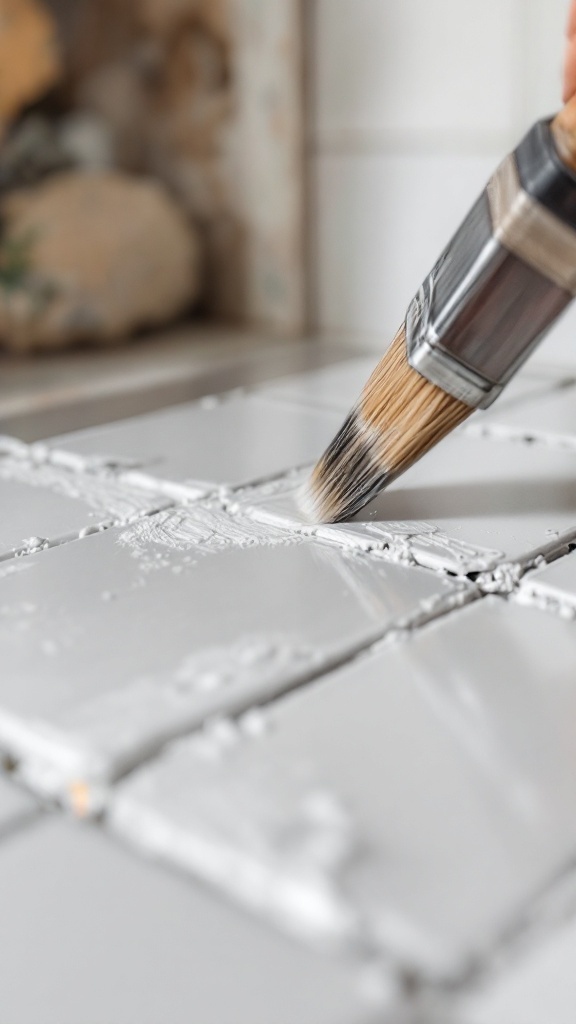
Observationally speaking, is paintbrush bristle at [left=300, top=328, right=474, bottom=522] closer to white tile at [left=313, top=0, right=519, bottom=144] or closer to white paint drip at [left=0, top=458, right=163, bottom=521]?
white paint drip at [left=0, top=458, right=163, bottom=521]

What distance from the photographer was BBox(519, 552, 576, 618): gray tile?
28.3 inches

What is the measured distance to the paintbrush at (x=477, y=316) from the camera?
0.71m

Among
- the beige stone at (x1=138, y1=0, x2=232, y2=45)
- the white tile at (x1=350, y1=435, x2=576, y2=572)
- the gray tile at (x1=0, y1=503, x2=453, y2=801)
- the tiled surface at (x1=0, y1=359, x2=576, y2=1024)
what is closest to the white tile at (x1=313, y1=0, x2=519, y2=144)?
the beige stone at (x1=138, y1=0, x2=232, y2=45)

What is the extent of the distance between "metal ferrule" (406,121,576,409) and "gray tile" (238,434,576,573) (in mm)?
104

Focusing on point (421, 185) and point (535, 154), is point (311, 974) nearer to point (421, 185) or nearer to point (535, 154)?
point (535, 154)

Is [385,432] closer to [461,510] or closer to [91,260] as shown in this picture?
[461,510]

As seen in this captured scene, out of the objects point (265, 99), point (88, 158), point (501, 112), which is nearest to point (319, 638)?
point (501, 112)

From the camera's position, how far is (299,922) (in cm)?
44

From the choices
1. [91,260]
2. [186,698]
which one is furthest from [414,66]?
[186,698]

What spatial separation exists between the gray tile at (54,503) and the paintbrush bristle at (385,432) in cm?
17

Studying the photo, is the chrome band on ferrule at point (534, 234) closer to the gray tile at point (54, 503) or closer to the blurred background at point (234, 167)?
the gray tile at point (54, 503)

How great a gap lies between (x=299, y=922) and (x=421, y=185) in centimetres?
142

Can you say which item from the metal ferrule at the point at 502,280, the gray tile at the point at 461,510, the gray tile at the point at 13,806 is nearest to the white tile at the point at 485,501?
the gray tile at the point at 461,510

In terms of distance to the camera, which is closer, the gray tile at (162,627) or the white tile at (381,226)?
the gray tile at (162,627)
